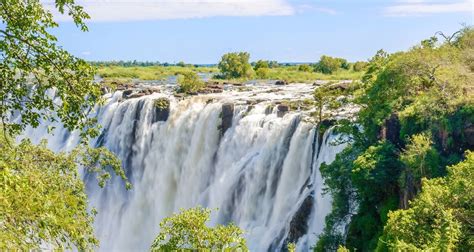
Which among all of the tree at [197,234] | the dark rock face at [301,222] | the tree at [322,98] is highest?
the tree at [322,98]

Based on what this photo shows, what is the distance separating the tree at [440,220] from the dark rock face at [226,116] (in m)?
14.5

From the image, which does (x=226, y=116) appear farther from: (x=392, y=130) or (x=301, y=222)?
A: (x=392, y=130)

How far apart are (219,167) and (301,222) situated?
732cm

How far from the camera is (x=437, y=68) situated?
60.7 feet

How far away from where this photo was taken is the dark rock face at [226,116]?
992 inches

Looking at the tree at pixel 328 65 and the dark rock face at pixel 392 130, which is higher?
the tree at pixel 328 65

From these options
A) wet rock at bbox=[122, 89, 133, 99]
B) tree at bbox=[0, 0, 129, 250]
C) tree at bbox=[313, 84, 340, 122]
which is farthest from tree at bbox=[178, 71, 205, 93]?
tree at bbox=[0, 0, 129, 250]

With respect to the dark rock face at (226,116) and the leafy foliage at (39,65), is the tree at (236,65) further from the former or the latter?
the leafy foliage at (39,65)

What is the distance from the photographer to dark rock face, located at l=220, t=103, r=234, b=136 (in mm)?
25202

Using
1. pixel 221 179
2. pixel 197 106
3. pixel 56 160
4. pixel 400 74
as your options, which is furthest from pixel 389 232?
pixel 197 106

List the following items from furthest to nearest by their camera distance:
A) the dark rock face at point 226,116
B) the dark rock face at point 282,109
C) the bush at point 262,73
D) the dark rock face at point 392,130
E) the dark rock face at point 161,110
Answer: the bush at point 262,73 < the dark rock face at point 161,110 < the dark rock face at point 226,116 < the dark rock face at point 282,109 < the dark rock face at point 392,130

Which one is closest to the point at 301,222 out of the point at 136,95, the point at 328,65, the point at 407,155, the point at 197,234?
the point at 407,155

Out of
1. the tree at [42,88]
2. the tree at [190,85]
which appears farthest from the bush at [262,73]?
the tree at [42,88]

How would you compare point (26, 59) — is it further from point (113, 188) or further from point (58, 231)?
point (113, 188)
